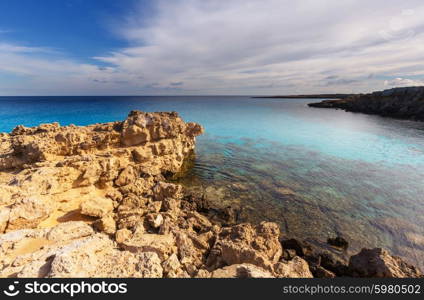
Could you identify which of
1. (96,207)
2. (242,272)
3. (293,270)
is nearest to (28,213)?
(96,207)

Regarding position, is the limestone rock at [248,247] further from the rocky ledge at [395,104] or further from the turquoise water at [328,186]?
the rocky ledge at [395,104]

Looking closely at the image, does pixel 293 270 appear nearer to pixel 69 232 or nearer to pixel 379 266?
pixel 379 266

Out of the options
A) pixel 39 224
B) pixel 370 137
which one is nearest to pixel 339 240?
pixel 39 224

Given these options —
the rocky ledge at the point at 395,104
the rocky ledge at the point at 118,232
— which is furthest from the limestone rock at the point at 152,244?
the rocky ledge at the point at 395,104

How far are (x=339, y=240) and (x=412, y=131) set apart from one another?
37906 millimetres

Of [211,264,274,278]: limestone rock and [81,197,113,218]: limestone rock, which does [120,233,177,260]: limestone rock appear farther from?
[81,197,113,218]: limestone rock

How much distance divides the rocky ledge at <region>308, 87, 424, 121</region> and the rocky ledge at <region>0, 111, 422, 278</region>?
60803 mm

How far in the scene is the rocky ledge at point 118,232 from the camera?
4902mm

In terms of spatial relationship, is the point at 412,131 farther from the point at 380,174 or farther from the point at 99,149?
the point at 99,149

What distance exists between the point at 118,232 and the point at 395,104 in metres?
77.5

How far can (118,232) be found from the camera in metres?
6.30

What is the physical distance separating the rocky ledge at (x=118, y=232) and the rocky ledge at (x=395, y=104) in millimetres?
60803

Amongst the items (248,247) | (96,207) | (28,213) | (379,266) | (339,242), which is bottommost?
(339,242)

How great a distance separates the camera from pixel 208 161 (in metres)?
19.2
